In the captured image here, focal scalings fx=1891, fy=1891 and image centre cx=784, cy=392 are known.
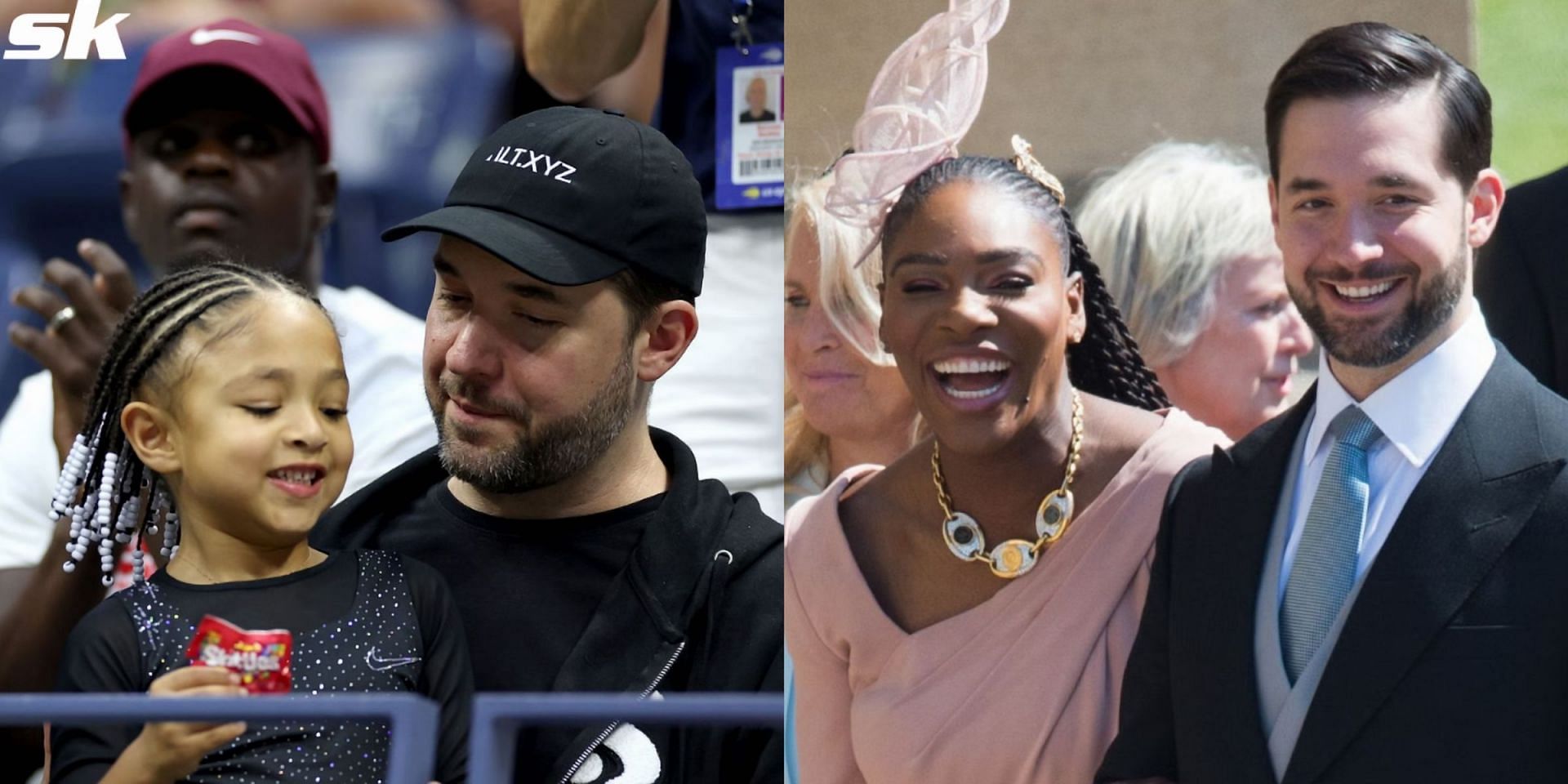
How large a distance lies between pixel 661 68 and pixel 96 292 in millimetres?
1117

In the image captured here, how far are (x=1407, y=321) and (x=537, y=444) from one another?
4.14 feet

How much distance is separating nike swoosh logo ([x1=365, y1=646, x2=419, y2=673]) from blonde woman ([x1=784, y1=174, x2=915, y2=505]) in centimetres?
63

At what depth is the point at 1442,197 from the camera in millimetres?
2203

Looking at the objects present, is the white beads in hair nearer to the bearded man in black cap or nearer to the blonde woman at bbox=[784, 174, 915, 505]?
the bearded man in black cap

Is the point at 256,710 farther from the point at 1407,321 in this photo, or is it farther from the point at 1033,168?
the point at 1407,321

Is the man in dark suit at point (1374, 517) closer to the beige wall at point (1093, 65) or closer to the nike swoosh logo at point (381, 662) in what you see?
the beige wall at point (1093, 65)

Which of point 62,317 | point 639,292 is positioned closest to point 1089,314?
point 639,292

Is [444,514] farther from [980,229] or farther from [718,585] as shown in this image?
[980,229]

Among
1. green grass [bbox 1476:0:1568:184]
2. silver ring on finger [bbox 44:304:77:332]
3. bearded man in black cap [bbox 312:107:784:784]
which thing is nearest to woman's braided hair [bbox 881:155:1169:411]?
green grass [bbox 1476:0:1568:184]

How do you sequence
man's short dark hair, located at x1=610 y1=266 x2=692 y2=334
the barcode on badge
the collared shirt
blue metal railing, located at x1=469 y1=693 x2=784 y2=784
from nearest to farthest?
blue metal railing, located at x1=469 y1=693 x2=784 y2=784
the collared shirt
man's short dark hair, located at x1=610 y1=266 x2=692 y2=334
the barcode on badge

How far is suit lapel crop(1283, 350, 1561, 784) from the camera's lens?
6.93 feet

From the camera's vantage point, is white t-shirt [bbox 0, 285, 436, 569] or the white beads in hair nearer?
the white beads in hair

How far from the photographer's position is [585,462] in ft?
9.42

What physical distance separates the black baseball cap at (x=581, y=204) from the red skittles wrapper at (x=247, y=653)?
0.61 meters
